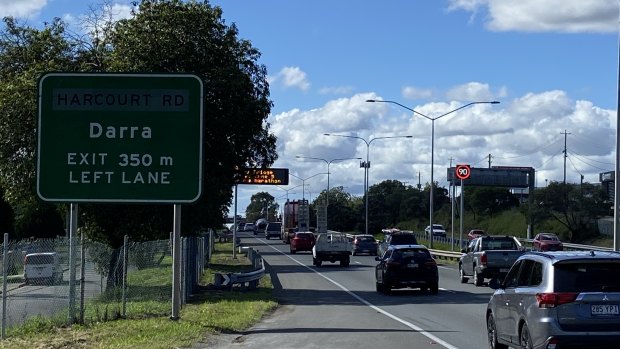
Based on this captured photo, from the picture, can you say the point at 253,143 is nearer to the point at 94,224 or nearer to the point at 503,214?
the point at 94,224

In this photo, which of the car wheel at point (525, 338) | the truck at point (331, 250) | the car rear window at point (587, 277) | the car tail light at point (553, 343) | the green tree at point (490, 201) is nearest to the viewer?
the car tail light at point (553, 343)

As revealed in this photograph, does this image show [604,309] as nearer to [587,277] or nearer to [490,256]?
[587,277]

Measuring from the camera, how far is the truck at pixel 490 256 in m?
32.9

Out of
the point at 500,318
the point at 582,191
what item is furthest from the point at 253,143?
the point at 582,191

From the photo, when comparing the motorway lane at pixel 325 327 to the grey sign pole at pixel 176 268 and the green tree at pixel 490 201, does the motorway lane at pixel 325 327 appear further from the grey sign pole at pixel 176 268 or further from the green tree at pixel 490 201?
the green tree at pixel 490 201

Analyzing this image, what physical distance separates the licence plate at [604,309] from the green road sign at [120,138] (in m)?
9.81

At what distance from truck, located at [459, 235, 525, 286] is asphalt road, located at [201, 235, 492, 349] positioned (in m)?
0.63

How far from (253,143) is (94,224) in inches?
245

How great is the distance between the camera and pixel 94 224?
3131 cm

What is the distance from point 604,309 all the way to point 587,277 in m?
0.50

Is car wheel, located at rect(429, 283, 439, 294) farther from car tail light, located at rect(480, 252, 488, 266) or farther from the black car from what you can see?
car tail light, located at rect(480, 252, 488, 266)

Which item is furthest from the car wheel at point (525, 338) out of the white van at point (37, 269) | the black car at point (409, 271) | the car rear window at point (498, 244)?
the car rear window at point (498, 244)

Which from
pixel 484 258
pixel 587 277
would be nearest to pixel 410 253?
pixel 484 258

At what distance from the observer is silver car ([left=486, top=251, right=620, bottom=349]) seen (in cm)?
1184
